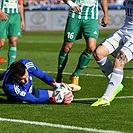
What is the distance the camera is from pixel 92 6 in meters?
11.7

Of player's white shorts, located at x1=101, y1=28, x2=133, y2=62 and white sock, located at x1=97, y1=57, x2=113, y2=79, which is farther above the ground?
player's white shorts, located at x1=101, y1=28, x2=133, y2=62

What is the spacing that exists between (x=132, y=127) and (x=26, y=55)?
12656 millimetres

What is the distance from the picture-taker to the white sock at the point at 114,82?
904cm

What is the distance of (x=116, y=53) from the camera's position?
378 inches

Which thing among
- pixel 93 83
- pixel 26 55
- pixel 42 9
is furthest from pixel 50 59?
pixel 42 9

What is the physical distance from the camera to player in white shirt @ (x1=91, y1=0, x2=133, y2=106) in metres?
9.04

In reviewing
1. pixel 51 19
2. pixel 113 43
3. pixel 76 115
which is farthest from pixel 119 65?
pixel 51 19

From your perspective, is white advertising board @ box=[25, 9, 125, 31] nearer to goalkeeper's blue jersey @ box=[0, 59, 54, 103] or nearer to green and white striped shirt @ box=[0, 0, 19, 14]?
green and white striped shirt @ box=[0, 0, 19, 14]

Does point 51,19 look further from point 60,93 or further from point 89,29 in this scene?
point 60,93

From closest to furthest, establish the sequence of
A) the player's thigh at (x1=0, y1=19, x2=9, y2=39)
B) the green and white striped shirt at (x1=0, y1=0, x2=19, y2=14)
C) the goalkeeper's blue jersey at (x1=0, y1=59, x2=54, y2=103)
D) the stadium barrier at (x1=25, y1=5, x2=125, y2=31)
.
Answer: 1. the goalkeeper's blue jersey at (x1=0, y1=59, x2=54, y2=103)
2. the green and white striped shirt at (x1=0, y1=0, x2=19, y2=14)
3. the player's thigh at (x1=0, y1=19, x2=9, y2=39)
4. the stadium barrier at (x1=25, y1=5, x2=125, y2=31)

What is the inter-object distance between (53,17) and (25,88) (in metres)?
26.7

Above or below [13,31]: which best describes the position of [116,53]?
above

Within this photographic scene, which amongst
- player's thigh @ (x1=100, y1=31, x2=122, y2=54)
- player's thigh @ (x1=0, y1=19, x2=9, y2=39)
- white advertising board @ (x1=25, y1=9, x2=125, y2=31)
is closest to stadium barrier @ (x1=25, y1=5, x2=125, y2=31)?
white advertising board @ (x1=25, y1=9, x2=125, y2=31)

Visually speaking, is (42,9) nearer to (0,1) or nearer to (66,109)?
(0,1)
